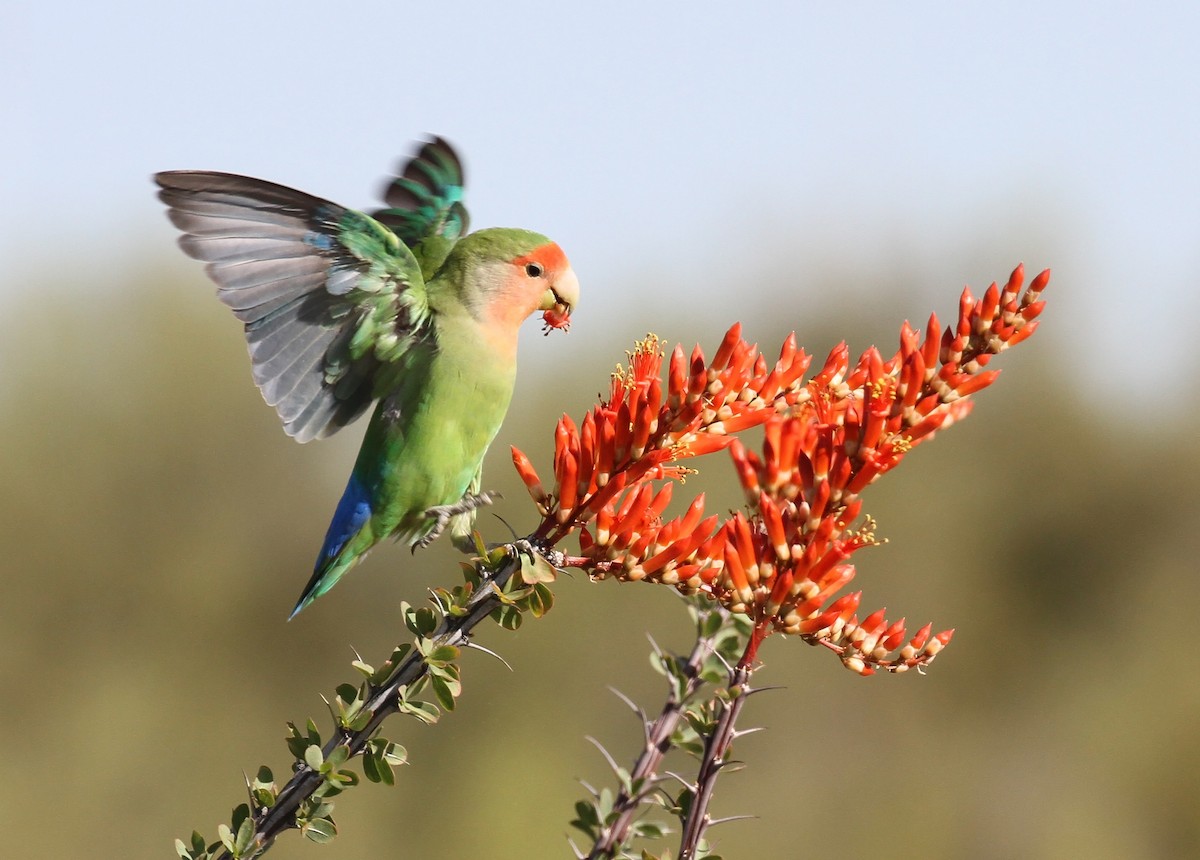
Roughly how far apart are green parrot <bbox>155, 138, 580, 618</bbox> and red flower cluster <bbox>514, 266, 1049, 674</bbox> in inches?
60.7

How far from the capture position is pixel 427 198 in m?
6.55

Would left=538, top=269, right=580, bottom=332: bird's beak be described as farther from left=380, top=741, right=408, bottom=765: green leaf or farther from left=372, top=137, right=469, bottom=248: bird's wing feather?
left=380, top=741, right=408, bottom=765: green leaf

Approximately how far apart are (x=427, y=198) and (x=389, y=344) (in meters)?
1.22

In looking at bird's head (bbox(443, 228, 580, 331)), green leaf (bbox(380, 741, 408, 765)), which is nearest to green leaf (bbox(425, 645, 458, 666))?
green leaf (bbox(380, 741, 408, 765))

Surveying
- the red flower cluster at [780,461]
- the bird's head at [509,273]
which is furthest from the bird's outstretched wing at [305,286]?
the red flower cluster at [780,461]

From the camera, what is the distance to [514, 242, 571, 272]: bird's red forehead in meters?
5.86

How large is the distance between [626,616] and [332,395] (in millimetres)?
20351

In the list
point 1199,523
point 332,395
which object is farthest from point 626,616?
point 332,395

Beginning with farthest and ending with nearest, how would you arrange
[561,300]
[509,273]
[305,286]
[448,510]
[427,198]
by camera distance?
[427,198] < [561,300] < [509,273] < [448,510] < [305,286]

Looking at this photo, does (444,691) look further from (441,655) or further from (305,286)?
(305,286)

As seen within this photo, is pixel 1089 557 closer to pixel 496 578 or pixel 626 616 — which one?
pixel 626 616

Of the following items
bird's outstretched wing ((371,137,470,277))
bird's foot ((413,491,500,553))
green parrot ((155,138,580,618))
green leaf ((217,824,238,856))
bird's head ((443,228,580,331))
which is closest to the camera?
green leaf ((217,824,238,856))

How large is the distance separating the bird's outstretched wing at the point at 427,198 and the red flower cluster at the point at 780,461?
2.76 metres

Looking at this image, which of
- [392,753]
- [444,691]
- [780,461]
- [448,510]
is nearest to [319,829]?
[392,753]
